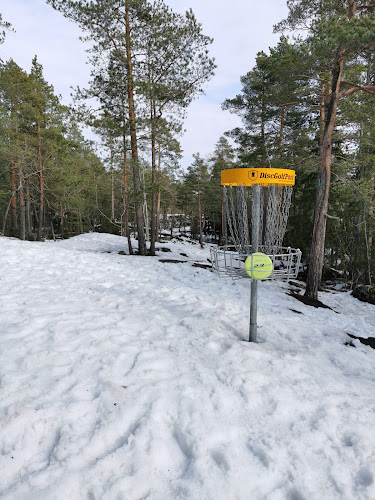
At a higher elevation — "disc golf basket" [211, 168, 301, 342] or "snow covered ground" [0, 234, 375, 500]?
"disc golf basket" [211, 168, 301, 342]

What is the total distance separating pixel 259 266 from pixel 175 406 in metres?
1.94

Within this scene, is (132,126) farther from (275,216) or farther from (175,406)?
(175,406)

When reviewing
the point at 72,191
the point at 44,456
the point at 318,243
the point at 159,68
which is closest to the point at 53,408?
the point at 44,456

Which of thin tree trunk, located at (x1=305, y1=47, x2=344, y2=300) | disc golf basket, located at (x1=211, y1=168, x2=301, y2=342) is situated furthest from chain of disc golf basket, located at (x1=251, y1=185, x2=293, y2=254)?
thin tree trunk, located at (x1=305, y1=47, x2=344, y2=300)

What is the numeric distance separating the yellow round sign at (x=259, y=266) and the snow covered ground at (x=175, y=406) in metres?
1.22

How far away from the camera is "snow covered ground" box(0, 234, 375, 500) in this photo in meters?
2.04

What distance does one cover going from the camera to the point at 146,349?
149 inches

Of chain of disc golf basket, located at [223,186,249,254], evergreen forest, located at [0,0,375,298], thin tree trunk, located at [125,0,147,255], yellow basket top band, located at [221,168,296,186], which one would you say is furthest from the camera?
thin tree trunk, located at [125,0,147,255]

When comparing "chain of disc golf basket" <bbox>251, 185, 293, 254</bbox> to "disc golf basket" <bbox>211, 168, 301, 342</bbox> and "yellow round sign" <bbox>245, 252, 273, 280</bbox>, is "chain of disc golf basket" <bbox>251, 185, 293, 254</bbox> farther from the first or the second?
"yellow round sign" <bbox>245, 252, 273, 280</bbox>

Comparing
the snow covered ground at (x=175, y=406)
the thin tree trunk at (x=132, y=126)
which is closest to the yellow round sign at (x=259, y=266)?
the snow covered ground at (x=175, y=406)

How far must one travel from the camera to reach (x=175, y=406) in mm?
2742

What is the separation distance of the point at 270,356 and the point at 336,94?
807cm

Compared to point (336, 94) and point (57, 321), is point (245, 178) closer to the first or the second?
point (57, 321)

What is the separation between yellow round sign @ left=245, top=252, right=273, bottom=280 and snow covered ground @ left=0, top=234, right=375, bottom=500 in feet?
3.99
